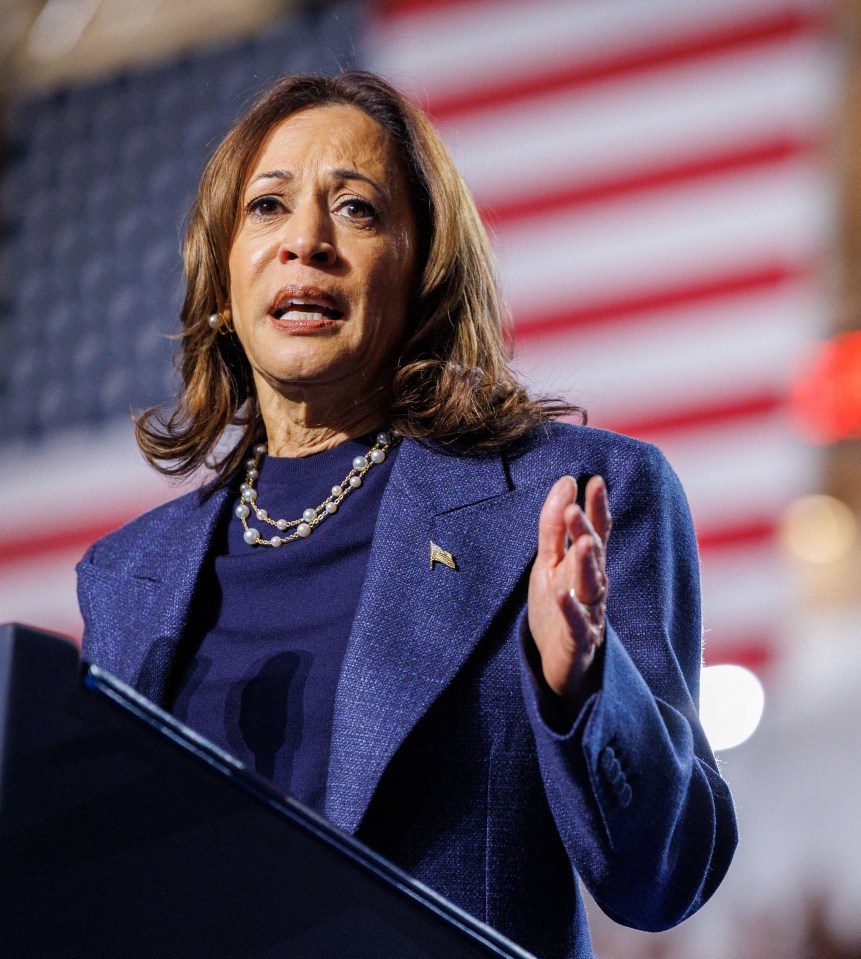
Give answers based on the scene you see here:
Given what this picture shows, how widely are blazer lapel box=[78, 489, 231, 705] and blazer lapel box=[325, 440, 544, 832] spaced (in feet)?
0.64

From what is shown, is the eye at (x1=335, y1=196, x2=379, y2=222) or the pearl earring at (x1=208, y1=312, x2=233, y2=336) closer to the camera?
the eye at (x1=335, y1=196, x2=379, y2=222)

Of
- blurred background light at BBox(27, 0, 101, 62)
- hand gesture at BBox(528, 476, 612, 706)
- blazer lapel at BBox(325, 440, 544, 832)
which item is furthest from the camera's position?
blurred background light at BBox(27, 0, 101, 62)

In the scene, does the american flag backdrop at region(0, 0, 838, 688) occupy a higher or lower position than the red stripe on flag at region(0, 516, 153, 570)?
higher

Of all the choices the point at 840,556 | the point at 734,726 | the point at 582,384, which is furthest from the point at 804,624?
the point at 582,384

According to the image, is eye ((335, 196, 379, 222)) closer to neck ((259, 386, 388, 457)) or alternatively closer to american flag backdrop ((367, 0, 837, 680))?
neck ((259, 386, 388, 457))

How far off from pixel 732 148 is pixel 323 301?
217cm

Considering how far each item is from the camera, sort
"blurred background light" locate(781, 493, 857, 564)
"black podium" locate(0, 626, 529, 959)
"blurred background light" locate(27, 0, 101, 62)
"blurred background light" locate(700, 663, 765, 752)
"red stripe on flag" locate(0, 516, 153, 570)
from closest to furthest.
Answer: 1. "black podium" locate(0, 626, 529, 959)
2. "blurred background light" locate(700, 663, 765, 752)
3. "red stripe on flag" locate(0, 516, 153, 570)
4. "blurred background light" locate(27, 0, 101, 62)
5. "blurred background light" locate(781, 493, 857, 564)

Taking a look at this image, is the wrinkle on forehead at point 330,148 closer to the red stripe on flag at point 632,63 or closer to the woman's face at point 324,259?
the woman's face at point 324,259

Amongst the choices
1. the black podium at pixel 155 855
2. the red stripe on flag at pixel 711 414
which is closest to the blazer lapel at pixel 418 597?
the black podium at pixel 155 855

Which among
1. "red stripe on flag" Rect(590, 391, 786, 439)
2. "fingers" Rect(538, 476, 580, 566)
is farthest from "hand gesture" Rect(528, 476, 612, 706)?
"red stripe on flag" Rect(590, 391, 786, 439)

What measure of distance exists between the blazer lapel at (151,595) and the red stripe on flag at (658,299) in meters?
1.93

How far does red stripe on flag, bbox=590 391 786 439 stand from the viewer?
2932mm

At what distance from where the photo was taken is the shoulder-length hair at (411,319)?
42.3 inches

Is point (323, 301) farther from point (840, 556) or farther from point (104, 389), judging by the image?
point (840, 556)
